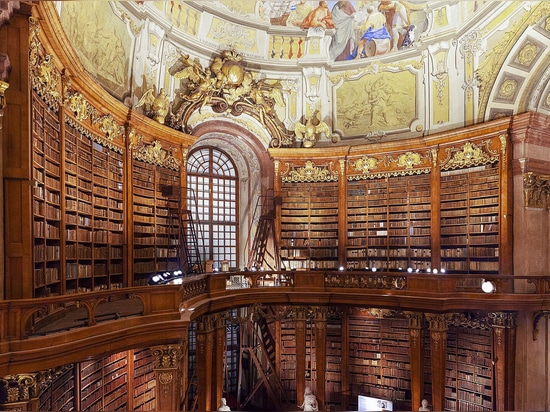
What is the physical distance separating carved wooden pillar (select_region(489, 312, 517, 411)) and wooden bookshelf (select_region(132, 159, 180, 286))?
7.28 m

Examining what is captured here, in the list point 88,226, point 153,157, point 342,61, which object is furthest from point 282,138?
point 88,226

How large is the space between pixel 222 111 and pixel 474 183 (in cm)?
661

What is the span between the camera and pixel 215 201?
12.5m

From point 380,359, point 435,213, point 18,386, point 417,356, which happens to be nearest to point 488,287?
point 417,356

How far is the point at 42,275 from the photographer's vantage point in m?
5.24

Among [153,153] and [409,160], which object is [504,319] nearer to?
[409,160]

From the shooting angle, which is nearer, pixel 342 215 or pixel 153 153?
pixel 153 153

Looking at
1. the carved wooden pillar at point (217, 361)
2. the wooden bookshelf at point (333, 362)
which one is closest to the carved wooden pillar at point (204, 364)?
the carved wooden pillar at point (217, 361)

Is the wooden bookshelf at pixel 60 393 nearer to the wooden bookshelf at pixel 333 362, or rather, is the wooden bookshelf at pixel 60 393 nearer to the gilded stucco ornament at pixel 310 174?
A: the wooden bookshelf at pixel 333 362

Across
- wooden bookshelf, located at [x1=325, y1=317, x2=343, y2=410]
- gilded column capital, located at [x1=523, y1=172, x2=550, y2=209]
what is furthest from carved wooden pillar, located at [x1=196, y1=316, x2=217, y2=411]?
gilded column capital, located at [x1=523, y1=172, x2=550, y2=209]

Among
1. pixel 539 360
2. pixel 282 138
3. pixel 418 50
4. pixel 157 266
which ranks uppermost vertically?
pixel 418 50

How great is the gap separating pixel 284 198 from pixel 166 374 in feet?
23.2

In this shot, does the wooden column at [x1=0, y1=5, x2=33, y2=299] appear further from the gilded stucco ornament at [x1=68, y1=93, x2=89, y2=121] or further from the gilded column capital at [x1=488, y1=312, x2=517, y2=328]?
the gilded column capital at [x1=488, y1=312, x2=517, y2=328]

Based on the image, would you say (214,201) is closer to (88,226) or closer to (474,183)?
(88,226)
